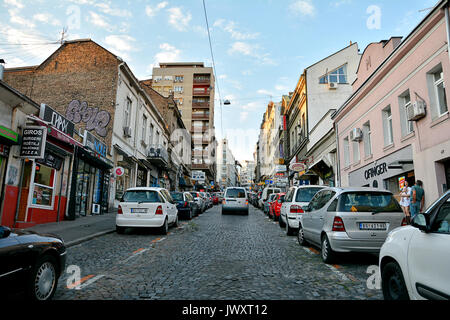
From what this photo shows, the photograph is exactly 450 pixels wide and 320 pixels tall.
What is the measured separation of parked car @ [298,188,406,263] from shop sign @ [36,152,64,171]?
11.2 metres

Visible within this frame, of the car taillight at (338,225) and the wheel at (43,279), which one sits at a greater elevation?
the car taillight at (338,225)

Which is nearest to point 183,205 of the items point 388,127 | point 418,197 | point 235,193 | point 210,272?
point 235,193

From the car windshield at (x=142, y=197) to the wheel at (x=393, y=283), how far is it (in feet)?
27.2

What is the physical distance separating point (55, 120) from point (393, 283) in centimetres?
1343

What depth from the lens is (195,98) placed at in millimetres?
66312

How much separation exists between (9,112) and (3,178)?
222 cm

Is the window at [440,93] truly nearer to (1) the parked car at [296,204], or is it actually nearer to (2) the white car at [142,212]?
(1) the parked car at [296,204]

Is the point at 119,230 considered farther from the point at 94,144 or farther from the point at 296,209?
the point at 94,144

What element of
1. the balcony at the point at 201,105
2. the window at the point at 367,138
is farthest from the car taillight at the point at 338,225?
the balcony at the point at 201,105

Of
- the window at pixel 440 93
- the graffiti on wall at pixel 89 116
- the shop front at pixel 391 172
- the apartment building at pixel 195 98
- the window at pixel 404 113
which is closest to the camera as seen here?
the window at pixel 440 93

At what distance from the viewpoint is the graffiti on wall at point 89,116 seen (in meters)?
19.2

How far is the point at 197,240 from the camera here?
31.2 ft
